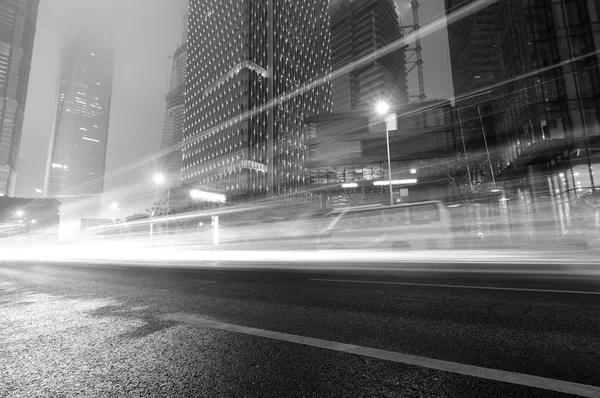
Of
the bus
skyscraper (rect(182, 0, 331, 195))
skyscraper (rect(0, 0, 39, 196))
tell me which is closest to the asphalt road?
the bus

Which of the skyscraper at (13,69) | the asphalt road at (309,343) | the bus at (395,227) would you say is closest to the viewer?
the asphalt road at (309,343)

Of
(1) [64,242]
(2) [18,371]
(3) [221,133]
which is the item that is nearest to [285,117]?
(3) [221,133]

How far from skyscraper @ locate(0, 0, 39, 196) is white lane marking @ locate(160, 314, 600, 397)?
715ft

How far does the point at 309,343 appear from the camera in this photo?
2.91m

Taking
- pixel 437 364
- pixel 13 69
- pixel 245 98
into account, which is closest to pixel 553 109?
pixel 437 364

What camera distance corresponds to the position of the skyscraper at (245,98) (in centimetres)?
9781

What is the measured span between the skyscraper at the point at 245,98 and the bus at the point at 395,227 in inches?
3248

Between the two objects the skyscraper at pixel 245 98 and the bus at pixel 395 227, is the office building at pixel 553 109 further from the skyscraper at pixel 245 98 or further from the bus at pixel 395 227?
the skyscraper at pixel 245 98

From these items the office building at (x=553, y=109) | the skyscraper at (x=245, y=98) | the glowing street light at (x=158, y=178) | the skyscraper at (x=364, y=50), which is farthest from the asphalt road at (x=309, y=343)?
the skyscraper at (x=364, y=50)

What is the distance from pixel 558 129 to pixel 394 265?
2095 cm

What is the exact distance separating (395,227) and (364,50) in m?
157

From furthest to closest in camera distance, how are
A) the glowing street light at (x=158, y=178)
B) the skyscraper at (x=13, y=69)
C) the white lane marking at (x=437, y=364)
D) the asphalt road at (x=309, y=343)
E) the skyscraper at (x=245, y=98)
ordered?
the skyscraper at (x=13, y=69), the skyscraper at (x=245, y=98), the glowing street light at (x=158, y=178), the asphalt road at (x=309, y=343), the white lane marking at (x=437, y=364)

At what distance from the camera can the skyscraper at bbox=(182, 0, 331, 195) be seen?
97812 mm

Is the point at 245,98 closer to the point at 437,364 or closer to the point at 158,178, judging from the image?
the point at 158,178
